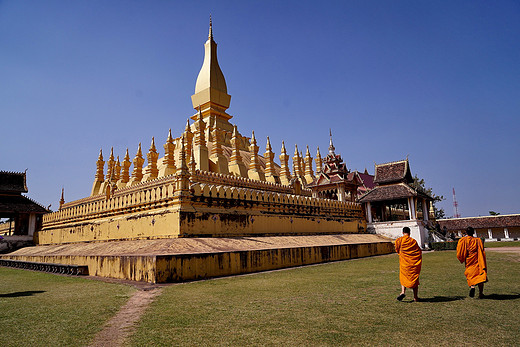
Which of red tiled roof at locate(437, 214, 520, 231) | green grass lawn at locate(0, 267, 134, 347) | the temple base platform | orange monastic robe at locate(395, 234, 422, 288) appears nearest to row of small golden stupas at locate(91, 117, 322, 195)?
the temple base platform

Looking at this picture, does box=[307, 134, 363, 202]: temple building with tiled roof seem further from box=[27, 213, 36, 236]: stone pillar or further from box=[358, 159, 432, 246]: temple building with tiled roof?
box=[27, 213, 36, 236]: stone pillar

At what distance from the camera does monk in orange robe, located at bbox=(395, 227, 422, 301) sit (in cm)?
561

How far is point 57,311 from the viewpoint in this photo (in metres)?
5.00

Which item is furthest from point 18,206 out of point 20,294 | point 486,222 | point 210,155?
point 486,222

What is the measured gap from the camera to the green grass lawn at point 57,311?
12.4ft

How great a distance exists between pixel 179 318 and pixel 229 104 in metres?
27.4

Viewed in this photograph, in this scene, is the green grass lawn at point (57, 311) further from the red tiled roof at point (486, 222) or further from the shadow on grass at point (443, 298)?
the red tiled roof at point (486, 222)

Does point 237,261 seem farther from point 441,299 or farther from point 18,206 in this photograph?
point 18,206

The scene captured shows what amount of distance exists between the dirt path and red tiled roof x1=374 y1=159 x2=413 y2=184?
69.7 ft

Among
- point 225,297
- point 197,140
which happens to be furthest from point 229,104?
point 225,297

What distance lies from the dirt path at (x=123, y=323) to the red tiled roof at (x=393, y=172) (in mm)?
21259

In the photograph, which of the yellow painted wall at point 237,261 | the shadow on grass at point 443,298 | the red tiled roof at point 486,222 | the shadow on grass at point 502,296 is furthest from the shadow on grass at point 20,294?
the red tiled roof at point 486,222

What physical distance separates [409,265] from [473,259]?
134 cm

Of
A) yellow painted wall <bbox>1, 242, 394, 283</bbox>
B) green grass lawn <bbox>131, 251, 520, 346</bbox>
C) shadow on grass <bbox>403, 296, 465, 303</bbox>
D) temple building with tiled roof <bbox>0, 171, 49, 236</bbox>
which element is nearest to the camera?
green grass lawn <bbox>131, 251, 520, 346</bbox>
